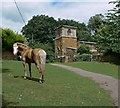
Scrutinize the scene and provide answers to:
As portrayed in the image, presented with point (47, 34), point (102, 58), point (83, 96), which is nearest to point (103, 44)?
point (102, 58)

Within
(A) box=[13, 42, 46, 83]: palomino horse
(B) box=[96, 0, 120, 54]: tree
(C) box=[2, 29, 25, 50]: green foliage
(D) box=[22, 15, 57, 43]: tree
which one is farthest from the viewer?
(D) box=[22, 15, 57, 43]: tree

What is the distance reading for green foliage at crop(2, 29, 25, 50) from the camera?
46.4 m

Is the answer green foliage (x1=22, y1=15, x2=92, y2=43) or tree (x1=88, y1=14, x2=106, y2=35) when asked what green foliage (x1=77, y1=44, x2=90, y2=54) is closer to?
tree (x1=88, y1=14, x2=106, y2=35)

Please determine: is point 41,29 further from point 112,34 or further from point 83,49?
point 112,34

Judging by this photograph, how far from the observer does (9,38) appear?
1893 inches

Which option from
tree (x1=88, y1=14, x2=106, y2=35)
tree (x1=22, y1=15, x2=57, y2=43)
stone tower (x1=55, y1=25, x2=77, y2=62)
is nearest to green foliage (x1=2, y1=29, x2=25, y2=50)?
stone tower (x1=55, y1=25, x2=77, y2=62)

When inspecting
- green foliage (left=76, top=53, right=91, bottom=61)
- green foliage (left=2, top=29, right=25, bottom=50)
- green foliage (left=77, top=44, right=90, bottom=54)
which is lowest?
green foliage (left=76, top=53, right=91, bottom=61)

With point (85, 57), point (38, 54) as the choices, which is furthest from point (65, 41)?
point (38, 54)

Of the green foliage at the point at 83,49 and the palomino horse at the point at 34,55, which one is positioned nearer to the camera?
the palomino horse at the point at 34,55

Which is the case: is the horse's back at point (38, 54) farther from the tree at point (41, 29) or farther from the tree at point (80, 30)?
the tree at point (41, 29)

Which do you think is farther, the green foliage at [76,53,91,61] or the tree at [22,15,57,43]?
the tree at [22,15,57,43]

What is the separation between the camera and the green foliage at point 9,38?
4639 cm

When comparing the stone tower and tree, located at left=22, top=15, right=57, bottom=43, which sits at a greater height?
tree, located at left=22, top=15, right=57, bottom=43

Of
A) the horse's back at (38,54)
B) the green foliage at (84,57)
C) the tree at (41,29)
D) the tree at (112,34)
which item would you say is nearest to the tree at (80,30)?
the tree at (41,29)
